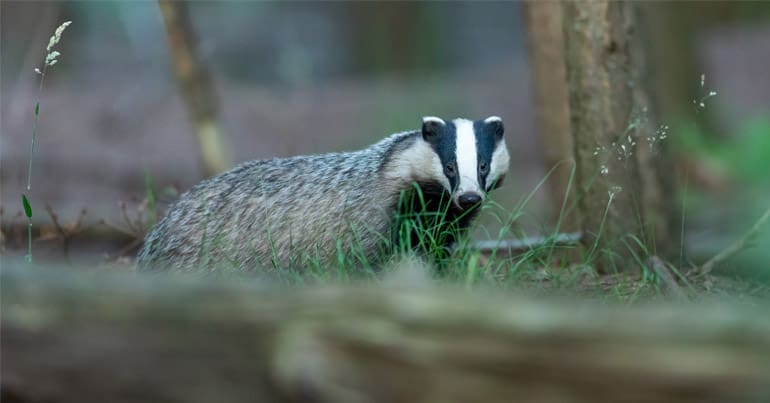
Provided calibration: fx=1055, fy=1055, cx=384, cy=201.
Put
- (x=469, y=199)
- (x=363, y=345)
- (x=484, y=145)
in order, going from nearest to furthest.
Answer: (x=363, y=345)
(x=469, y=199)
(x=484, y=145)

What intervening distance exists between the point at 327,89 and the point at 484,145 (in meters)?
9.65

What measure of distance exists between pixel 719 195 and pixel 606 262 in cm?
644

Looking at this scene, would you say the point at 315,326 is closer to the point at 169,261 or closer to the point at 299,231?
the point at 299,231

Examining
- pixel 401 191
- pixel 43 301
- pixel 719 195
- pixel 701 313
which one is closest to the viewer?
pixel 701 313

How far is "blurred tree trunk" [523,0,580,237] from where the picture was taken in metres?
5.15

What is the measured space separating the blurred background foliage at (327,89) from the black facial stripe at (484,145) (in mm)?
1718

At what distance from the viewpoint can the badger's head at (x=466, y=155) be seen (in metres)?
3.58

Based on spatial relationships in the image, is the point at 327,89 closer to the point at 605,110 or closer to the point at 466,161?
the point at 605,110

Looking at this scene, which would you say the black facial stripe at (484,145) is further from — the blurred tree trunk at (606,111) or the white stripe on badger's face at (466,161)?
the blurred tree trunk at (606,111)

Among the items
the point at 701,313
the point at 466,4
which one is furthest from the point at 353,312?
the point at 466,4

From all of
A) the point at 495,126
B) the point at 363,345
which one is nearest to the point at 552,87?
the point at 495,126

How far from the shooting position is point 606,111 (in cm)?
410

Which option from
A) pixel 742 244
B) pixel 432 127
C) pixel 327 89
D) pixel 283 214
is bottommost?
pixel 327 89

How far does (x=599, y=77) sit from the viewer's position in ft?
13.4
